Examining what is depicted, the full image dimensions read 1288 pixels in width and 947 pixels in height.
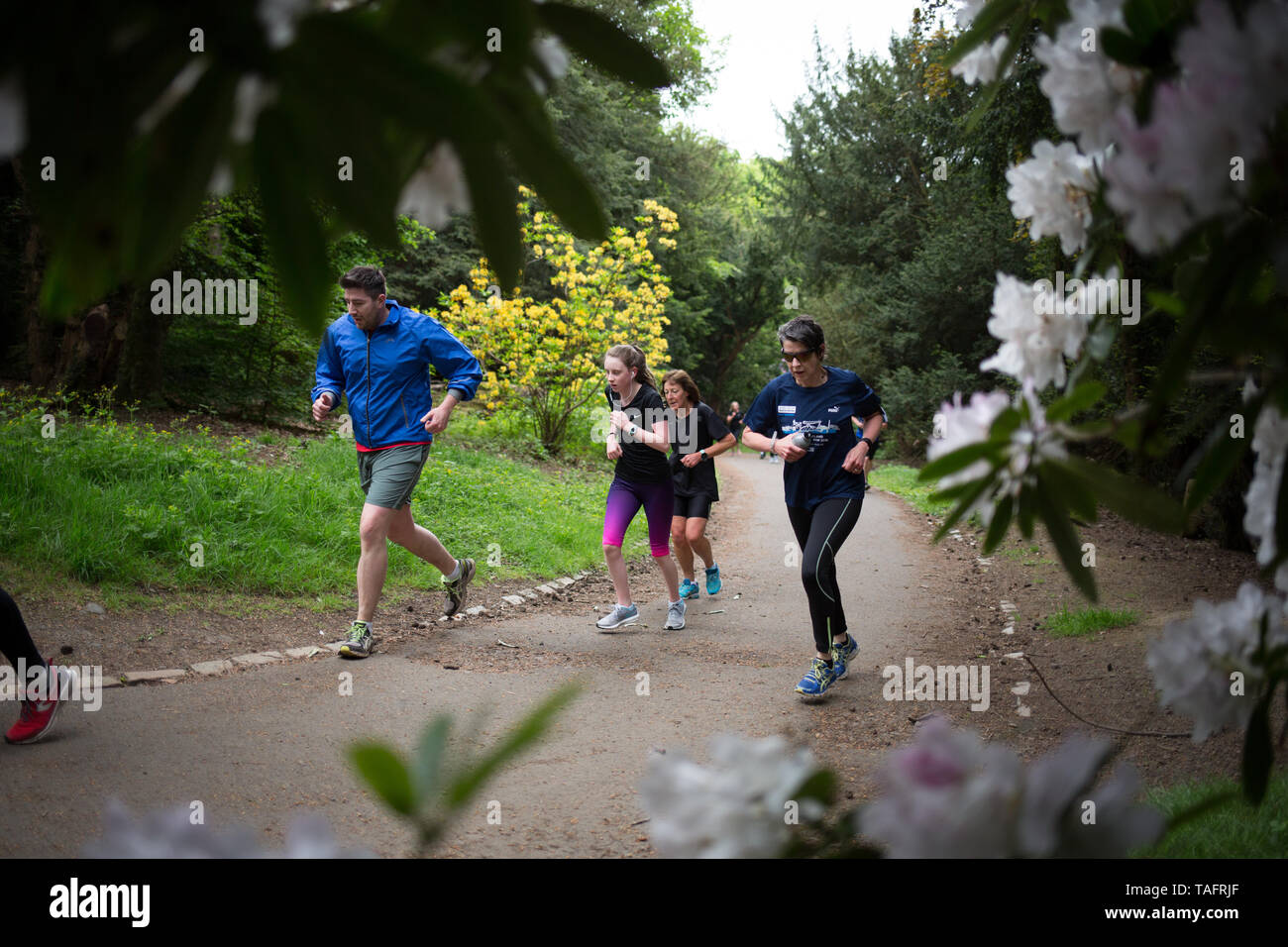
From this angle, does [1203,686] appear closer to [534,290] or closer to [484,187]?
[484,187]

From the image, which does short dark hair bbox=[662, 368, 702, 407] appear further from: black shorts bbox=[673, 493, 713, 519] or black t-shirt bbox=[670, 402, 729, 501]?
black shorts bbox=[673, 493, 713, 519]

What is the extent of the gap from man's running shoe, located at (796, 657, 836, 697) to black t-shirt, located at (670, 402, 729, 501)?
10.5 feet

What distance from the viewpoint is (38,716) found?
4.16 metres

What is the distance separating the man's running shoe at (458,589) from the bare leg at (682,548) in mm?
2221

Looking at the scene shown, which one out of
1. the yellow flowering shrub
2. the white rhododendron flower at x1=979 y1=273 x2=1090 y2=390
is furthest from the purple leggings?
the yellow flowering shrub

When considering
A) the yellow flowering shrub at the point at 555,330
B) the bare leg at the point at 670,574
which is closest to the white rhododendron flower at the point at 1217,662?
the bare leg at the point at 670,574

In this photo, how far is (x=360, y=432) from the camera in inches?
246

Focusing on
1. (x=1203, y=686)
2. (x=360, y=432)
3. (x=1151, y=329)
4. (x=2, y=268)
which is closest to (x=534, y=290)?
(x=2, y=268)

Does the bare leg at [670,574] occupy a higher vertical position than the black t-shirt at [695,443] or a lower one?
lower

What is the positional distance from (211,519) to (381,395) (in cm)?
240

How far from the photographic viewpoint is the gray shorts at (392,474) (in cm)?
607

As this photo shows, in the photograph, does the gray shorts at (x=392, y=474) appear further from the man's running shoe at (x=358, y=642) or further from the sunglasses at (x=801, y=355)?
the sunglasses at (x=801, y=355)

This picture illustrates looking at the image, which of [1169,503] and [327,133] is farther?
[1169,503]
